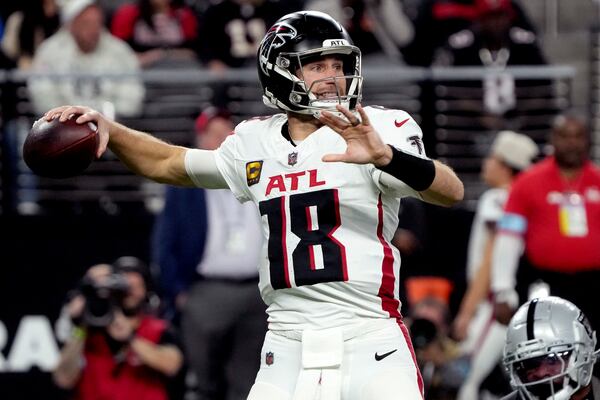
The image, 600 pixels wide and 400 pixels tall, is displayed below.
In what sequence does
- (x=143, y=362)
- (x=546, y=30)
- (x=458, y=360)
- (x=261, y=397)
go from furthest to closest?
(x=546, y=30) < (x=458, y=360) < (x=143, y=362) < (x=261, y=397)

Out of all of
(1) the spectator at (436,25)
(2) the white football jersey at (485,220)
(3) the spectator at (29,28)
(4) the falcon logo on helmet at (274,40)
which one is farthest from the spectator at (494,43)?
(4) the falcon logo on helmet at (274,40)

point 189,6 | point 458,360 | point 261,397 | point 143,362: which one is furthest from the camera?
point 189,6

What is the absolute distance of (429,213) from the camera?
9.93 m

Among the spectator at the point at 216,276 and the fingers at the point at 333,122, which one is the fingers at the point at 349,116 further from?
the spectator at the point at 216,276

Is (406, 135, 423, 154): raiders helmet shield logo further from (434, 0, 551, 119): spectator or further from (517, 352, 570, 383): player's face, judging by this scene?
(434, 0, 551, 119): spectator

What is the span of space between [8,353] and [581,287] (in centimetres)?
377

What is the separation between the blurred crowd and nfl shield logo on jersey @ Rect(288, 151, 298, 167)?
10.3 ft

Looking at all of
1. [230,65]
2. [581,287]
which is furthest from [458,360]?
[230,65]

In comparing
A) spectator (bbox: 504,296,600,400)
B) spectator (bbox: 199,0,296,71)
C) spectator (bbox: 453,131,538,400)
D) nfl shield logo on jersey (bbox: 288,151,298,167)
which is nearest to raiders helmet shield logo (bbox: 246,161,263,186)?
nfl shield logo on jersey (bbox: 288,151,298,167)

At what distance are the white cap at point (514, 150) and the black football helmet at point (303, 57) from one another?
4.49 meters

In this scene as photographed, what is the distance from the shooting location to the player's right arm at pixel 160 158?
17.3 feet

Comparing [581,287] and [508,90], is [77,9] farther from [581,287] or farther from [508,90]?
[581,287]

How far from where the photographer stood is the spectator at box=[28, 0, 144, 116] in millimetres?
9758

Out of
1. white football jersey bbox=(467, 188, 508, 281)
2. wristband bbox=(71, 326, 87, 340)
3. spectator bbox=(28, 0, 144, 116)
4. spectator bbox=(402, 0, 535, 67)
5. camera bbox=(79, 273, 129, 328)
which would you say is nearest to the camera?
camera bbox=(79, 273, 129, 328)
